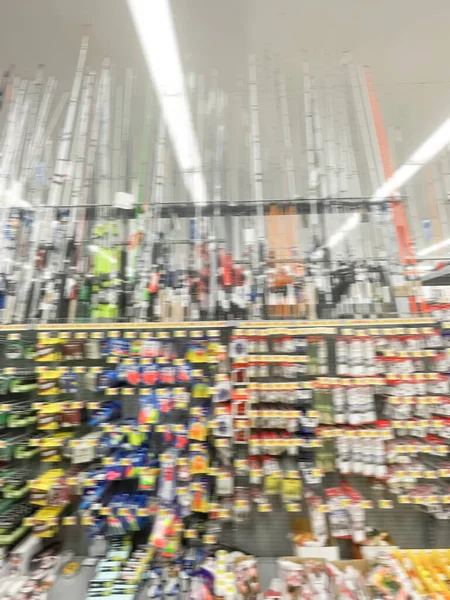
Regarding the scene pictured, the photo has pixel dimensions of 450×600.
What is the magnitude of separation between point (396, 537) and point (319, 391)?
3.02 feet

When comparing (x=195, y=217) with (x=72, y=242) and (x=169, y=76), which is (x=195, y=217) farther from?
(x=169, y=76)

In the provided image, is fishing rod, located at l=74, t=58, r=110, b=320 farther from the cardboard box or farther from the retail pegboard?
the cardboard box

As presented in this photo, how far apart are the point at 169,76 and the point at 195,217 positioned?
0.91 m

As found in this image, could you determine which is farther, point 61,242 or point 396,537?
point 61,242

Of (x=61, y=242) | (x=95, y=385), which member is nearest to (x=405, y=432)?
(x=95, y=385)

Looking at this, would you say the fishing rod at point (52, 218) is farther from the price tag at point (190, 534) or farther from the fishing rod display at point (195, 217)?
the price tag at point (190, 534)

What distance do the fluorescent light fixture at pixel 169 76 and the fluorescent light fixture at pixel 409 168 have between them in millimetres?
1033

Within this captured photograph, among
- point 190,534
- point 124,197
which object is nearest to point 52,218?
point 124,197

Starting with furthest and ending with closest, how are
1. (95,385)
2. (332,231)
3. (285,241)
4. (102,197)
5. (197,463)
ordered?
(332,231) → (102,197) → (285,241) → (95,385) → (197,463)

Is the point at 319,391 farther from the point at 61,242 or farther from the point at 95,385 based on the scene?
the point at 61,242

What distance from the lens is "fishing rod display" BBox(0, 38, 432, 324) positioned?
1.75 m

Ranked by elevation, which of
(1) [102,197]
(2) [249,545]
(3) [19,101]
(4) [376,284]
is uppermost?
(3) [19,101]

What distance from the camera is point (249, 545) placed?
64.3 inches

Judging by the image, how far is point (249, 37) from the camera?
211 centimetres
